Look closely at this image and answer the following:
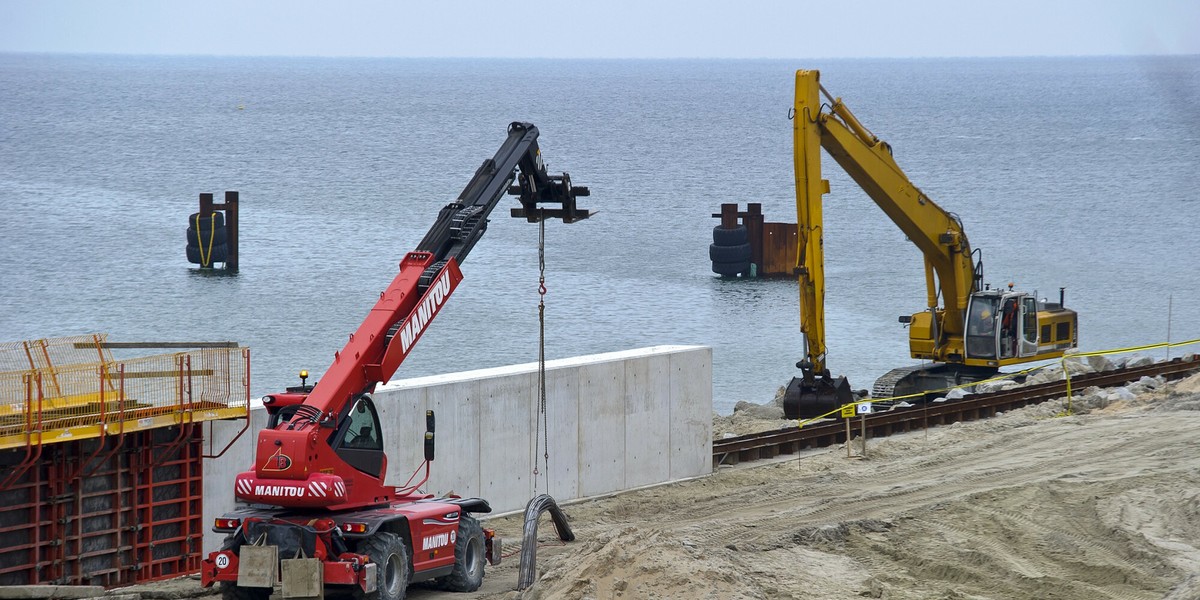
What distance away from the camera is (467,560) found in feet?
49.0

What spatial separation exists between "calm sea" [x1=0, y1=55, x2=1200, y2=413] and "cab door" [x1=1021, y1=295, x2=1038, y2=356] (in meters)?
5.13

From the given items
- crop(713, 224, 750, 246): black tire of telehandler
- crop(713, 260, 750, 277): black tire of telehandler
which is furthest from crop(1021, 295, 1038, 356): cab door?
crop(713, 260, 750, 277): black tire of telehandler

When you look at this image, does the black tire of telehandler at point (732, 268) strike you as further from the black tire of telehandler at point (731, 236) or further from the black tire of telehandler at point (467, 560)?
the black tire of telehandler at point (467, 560)

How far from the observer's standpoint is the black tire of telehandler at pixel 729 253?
2665 inches

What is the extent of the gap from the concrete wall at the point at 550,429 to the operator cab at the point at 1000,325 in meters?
11.3

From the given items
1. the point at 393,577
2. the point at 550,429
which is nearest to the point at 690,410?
the point at 550,429

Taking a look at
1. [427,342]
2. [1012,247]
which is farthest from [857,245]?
[427,342]

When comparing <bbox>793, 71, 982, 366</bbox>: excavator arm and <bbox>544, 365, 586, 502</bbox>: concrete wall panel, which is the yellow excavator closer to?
<bbox>793, 71, 982, 366</bbox>: excavator arm

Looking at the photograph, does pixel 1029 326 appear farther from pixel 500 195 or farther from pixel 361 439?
pixel 361 439

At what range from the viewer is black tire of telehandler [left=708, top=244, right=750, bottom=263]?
67.7 meters

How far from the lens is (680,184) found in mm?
117750

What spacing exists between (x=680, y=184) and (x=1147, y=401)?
9120 centimetres

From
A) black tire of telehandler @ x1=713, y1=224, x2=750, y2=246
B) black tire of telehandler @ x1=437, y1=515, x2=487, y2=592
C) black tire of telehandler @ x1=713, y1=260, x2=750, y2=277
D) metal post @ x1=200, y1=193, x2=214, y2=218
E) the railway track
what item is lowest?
black tire of telehandler @ x1=437, y1=515, x2=487, y2=592

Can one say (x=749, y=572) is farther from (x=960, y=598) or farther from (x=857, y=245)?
(x=857, y=245)
